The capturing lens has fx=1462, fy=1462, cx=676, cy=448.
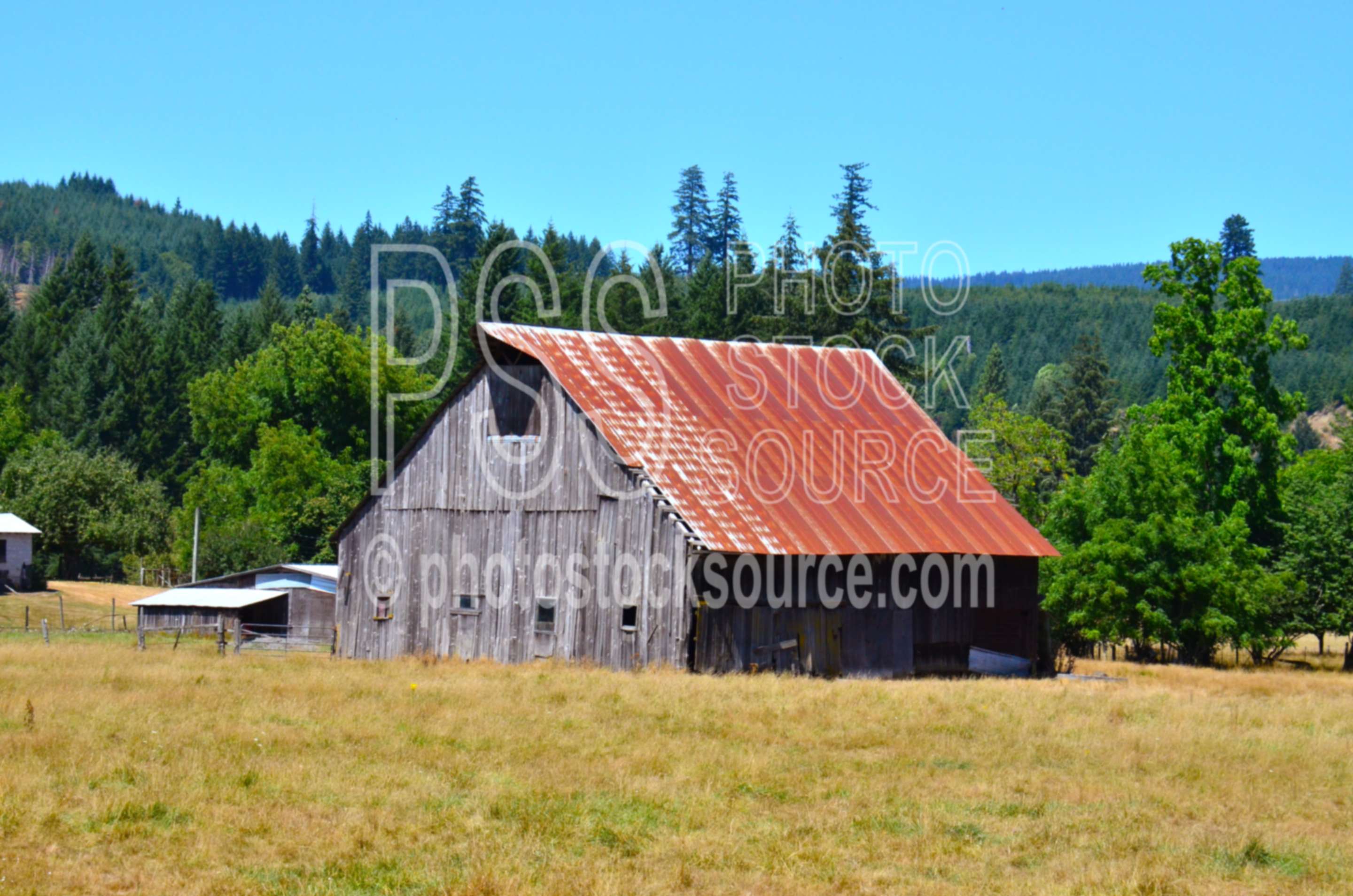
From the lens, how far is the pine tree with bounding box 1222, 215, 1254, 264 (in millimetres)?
161625

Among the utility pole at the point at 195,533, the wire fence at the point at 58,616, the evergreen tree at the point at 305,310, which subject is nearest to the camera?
the wire fence at the point at 58,616

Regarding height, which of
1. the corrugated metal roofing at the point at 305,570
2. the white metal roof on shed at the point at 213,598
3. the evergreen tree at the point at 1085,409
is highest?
the evergreen tree at the point at 1085,409

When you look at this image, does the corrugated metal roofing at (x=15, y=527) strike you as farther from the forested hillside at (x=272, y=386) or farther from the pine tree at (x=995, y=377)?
the pine tree at (x=995, y=377)

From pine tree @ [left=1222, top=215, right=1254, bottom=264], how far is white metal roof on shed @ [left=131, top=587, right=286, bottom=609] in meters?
136

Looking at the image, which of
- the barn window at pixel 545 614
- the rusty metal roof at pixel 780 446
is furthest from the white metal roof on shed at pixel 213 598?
the rusty metal roof at pixel 780 446

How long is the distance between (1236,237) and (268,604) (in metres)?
139

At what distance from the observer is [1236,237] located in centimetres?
16288

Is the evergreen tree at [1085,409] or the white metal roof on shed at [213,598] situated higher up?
the evergreen tree at [1085,409]

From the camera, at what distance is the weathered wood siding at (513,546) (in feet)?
103

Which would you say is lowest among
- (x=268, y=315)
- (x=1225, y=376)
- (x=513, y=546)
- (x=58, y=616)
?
(x=58, y=616)

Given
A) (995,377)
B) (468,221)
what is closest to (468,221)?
(468,221)

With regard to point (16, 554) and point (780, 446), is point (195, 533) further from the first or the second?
point (780, 446)

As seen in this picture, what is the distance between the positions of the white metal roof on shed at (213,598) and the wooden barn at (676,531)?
12.3 metres

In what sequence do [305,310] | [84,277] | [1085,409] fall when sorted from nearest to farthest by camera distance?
[305,310]
[1085,409]
[84,277]
